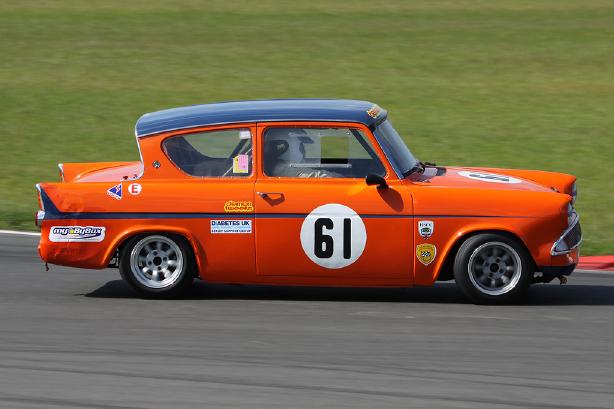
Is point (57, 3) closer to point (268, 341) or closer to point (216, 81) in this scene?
point (216, 81)

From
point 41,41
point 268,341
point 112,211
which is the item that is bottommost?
point 268,341

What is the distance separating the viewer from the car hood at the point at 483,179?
30.5 ft

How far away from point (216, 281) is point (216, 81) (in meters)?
14.0

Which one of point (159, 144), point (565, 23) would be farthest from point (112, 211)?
point (565, 23)

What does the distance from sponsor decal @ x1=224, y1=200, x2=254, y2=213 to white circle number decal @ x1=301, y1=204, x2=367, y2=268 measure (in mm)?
445

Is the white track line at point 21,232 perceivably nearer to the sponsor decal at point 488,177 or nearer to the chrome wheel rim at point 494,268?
the sponsor decal at point 488,177

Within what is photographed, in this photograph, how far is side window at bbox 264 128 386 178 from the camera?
930cm

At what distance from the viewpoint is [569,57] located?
25797 mm

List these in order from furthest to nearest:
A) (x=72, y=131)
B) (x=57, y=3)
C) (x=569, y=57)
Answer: (x=57, y=3), (x=569, y=57), (x=72, y=131)

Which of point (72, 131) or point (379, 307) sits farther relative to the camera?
point (72, 131)

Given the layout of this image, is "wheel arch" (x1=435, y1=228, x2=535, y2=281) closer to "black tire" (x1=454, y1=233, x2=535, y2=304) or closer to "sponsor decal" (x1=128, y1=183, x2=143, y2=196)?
"black tire" (x1=454, y1=233, x2=535, y2=304)

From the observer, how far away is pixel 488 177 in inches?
380

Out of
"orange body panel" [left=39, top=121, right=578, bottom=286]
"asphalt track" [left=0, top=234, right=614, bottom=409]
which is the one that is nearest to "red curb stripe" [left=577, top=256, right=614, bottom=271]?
"asphalt track" [left=0, top=234, right=614, bottom=409]

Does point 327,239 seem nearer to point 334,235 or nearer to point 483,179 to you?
point 334,235
